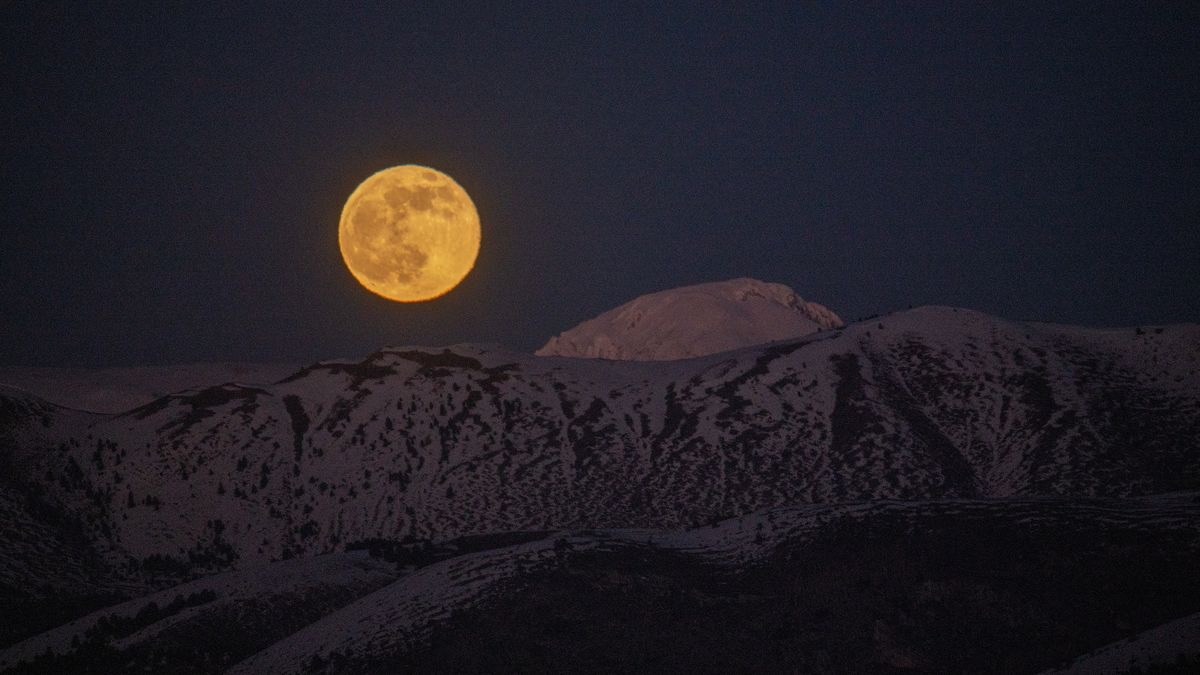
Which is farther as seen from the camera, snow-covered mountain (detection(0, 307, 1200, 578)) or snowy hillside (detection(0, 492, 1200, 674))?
snow-covered mountain (detection(0, 307, 1200, 578))

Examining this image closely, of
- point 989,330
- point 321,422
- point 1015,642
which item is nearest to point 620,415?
point 321,422

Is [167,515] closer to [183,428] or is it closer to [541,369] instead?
[183,428]

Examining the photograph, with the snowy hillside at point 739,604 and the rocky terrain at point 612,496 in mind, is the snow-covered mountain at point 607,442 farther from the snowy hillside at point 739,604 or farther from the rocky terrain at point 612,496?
the snowy hillside at point 739,604

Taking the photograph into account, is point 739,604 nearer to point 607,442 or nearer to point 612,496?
point 612,496

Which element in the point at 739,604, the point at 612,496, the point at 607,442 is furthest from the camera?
the point at 607,442

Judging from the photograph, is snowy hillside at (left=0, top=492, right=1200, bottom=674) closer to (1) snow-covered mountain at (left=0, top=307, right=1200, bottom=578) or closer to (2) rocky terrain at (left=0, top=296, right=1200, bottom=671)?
(2) rocky terrain at (left=0, top=296, right=1200, bottom=671)

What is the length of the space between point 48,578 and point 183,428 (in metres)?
33.9

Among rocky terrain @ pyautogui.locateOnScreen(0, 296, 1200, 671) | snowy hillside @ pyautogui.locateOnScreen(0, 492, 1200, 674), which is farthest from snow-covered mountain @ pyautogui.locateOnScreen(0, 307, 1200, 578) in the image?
snowy hillside @ pyautogui.locateOnScreen(0, 492, 1200, 674)

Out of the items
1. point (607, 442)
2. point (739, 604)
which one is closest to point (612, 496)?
point (607, 442)

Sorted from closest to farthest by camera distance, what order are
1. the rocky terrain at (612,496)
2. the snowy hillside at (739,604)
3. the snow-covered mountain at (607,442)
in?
1. the snowy hillside at (739,604)
2. the rocky terrain at (612,496)
3. the snow-covered mountain at (607,442)

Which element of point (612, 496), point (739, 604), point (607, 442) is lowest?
point (612, 496)

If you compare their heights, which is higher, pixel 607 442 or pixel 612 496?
pixel 607 442

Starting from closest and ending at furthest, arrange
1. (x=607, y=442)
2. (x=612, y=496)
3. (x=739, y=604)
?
(x=739, y=604)
(x=612, y=496)
(x=607, y=442)

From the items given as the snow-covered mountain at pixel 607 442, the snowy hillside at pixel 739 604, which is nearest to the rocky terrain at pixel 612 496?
the snowy hillside at pixel 739 604
